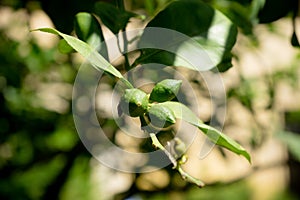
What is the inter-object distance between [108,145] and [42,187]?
1.60 feet

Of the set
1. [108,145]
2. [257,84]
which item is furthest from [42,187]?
[257,84]

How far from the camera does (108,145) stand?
1034mm

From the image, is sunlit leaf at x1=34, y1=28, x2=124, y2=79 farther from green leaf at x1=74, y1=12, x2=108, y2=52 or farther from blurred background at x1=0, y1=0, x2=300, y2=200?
blurred background at x1=0, y1=0, x2=300, y2=200

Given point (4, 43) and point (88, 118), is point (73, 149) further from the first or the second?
point (4, 43)

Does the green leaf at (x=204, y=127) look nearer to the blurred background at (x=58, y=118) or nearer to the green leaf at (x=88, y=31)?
the green leaf at (x=88, y=31)

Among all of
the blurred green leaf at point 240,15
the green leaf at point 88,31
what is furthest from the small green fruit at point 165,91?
the blurred green leaf at point 240,15

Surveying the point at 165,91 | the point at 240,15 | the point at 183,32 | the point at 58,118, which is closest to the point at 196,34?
the point at 183,32

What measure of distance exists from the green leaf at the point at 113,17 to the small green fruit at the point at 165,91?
0.42 ft

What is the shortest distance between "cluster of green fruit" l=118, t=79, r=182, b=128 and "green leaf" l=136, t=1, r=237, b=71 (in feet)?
0.28

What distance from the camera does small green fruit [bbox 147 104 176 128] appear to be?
1.38ft

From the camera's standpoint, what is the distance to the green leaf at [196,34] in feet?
Answer: 1.77

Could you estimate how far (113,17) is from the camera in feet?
1.85

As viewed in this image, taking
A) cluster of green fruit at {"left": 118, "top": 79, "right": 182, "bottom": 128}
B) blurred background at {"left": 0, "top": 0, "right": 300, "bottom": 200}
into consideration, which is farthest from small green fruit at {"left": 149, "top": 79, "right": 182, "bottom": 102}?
blurred background at {"left": 0, "top": 0, "right": 300, "bottom": 200}

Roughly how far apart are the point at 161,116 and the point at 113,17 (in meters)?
0.17
